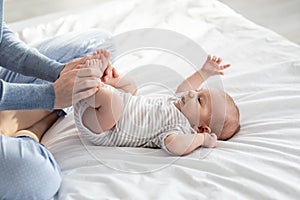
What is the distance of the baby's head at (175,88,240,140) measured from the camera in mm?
1154

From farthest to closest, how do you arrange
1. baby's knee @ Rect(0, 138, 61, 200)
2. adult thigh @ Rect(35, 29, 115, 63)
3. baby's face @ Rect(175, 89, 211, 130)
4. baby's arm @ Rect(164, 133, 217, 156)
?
adult thigh @ Rect(35, 29, 115, 63) < baby's face @ Rect(175, 89, 211, 130) < baby's arm @ Rect(164, 133, 217, 156) < baby's knee @ Rect(0, 138, 61, 200)

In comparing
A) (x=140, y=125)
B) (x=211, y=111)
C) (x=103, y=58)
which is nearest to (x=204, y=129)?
(x=211, y=111)

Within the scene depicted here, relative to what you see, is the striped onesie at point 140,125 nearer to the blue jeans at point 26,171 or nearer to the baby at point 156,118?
the baby at point 156,118

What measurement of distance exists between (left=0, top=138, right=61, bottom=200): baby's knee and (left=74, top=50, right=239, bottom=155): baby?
0.16m

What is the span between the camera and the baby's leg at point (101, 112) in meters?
1.11

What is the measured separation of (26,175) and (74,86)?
0.20 metres

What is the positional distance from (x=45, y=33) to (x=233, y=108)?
836 millimetres

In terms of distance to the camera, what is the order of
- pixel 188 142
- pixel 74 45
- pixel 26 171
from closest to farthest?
pixel 26 171
pixel 188 142
pixel 74 45

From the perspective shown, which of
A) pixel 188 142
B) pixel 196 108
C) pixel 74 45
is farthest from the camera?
pixel 74 45

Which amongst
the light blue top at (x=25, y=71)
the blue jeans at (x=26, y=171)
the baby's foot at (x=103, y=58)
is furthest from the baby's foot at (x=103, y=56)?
the blue jeans at (x=26, y=171)

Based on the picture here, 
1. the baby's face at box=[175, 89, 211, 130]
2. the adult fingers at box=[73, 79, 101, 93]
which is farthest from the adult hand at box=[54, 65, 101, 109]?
the baby's face at box=[175, 89, 211, 130]

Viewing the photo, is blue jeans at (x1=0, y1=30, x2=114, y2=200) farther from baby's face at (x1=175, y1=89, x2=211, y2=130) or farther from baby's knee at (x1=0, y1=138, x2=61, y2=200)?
baby's face at (x1=175, y1=89, x2=211, y2=130)

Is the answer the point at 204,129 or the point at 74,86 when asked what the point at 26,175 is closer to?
the point at 74,86

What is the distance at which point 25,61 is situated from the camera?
1243 millimetres
